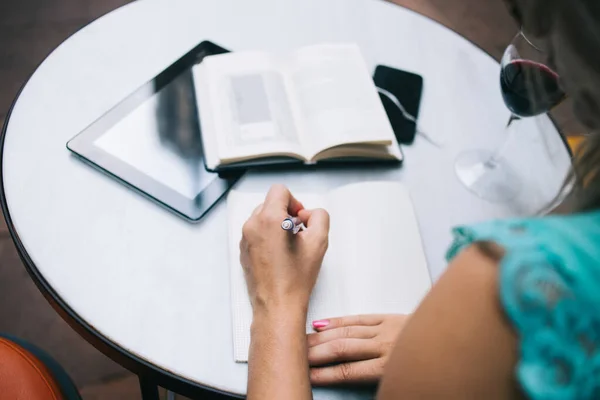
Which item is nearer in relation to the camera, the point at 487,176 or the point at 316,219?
the point at 316,219

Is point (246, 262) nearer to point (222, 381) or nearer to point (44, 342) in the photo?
point (222, 381)

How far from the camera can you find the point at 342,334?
0.67 m

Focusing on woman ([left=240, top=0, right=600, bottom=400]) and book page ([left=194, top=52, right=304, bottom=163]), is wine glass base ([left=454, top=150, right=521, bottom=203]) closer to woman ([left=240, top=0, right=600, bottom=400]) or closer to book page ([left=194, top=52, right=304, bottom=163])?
book page ([left=194, top=52, right=304, bottom=163])

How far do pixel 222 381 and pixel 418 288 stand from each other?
29 cm

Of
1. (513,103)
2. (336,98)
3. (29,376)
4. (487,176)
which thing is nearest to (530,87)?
(513,103)

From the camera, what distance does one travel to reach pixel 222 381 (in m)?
0.65

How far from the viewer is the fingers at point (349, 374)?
65 centimetres

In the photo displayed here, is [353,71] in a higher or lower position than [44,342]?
higher

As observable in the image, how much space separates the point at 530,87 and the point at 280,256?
433mm

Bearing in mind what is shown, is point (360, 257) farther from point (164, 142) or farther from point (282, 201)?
point (164, 142)

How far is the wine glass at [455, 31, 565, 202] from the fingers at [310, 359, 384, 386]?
0.37 m

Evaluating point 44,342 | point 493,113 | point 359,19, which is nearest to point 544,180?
point 493,113

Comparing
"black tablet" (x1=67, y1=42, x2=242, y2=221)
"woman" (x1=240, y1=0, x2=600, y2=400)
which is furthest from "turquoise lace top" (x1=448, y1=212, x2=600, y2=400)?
"black tablet" (x1=67, y1=42, x2=242, y2=221)

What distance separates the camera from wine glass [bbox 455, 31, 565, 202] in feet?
2.51
